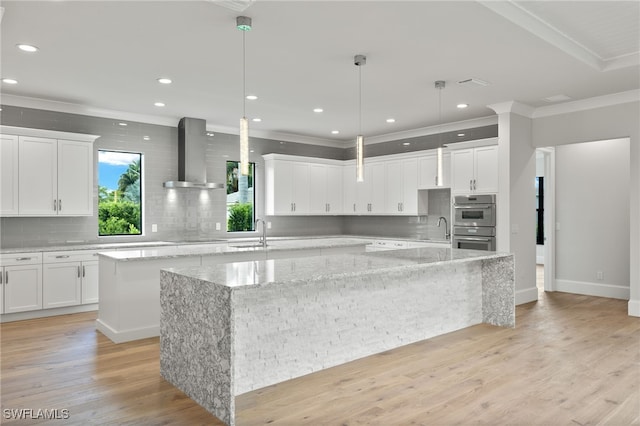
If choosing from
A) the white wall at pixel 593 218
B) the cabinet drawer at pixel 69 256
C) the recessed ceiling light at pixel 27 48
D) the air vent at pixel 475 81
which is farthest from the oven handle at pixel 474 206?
the recessed ceiling light at pixel 27 48

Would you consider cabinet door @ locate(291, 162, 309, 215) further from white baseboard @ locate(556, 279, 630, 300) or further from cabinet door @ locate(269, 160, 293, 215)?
white baseboard @ locate(556, 279, 630, 300)

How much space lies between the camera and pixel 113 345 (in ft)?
14.5

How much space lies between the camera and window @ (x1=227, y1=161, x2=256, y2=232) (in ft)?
26.5

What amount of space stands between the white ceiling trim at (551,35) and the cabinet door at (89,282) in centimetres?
541

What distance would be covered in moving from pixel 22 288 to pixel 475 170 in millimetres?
6155

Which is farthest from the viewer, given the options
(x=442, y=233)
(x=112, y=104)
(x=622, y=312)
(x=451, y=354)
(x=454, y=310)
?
(x=442, y=233)

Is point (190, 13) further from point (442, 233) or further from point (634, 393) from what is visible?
point (442, 233)

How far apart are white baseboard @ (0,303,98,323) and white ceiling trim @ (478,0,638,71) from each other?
5747 millimetres

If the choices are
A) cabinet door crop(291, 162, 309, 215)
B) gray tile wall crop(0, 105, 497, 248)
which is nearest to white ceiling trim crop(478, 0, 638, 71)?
gray tile wall crop(0, 105, 497, 248)

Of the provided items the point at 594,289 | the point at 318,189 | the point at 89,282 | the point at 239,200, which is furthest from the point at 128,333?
the point at 594,289

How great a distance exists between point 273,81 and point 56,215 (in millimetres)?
3376

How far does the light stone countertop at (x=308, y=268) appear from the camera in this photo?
2887mm

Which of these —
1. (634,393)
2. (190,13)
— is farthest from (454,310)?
(190,13)

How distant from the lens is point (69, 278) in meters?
5.77
